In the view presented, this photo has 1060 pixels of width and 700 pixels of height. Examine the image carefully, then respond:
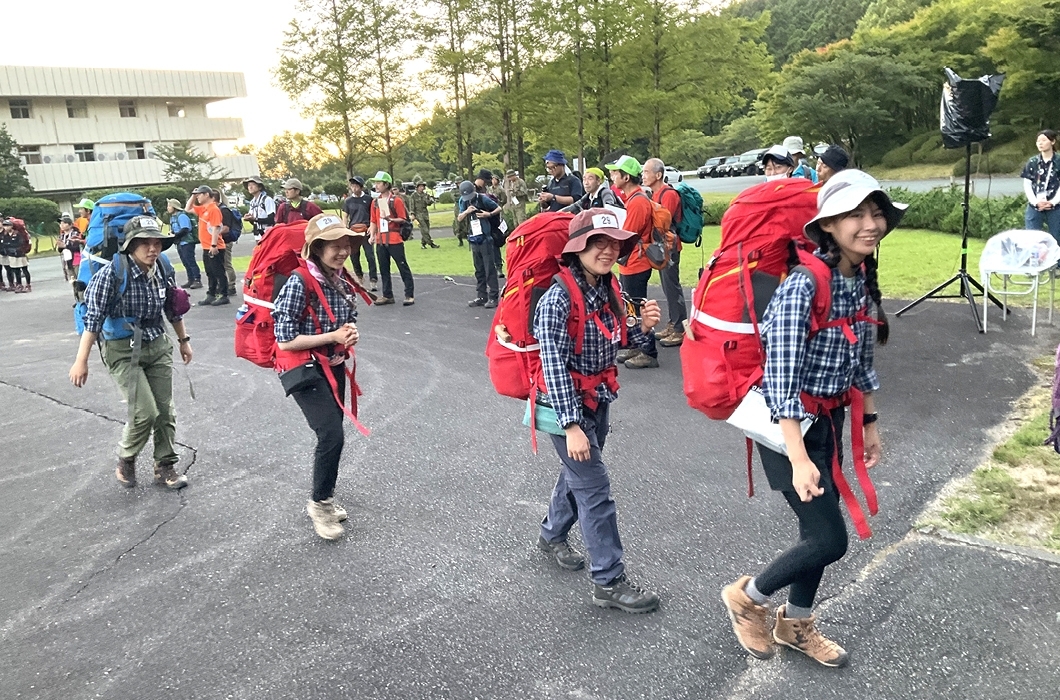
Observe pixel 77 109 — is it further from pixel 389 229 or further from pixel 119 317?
pixel 119 317

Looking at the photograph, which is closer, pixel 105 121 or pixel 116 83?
pixel 116 83

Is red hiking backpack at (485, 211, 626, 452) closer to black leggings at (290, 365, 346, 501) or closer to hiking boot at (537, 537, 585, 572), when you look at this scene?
hiking boot at (537, 537, 585, 572)

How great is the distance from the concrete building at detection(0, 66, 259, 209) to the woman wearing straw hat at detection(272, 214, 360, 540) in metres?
53.0

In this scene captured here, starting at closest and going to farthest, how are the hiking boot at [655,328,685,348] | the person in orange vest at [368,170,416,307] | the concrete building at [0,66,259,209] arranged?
the hiking boot at [655,328,685,348]
the person in orange vest at [368,170,416,307]
the concrete building at [0,66,259,209]

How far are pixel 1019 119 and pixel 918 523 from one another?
39.3m

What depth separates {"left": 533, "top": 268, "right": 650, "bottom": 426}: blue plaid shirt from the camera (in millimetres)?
3064

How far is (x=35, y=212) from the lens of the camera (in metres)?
38.8

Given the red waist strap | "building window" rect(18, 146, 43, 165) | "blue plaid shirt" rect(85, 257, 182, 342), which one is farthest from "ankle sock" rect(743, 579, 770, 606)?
"building window" rect(18, 146, 43, 165)

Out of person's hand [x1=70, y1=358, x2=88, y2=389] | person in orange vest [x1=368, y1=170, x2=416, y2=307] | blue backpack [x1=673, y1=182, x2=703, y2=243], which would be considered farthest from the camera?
person in orange vest [x1=368, y1=170, x2=416, y2=307]

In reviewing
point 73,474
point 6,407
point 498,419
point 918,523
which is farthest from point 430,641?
point 6,407

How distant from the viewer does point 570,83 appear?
20141mm

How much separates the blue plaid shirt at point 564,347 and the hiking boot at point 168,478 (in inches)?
129

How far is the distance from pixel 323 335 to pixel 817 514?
264cm

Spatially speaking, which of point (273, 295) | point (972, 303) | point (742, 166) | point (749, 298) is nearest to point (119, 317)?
point (273, 295)
